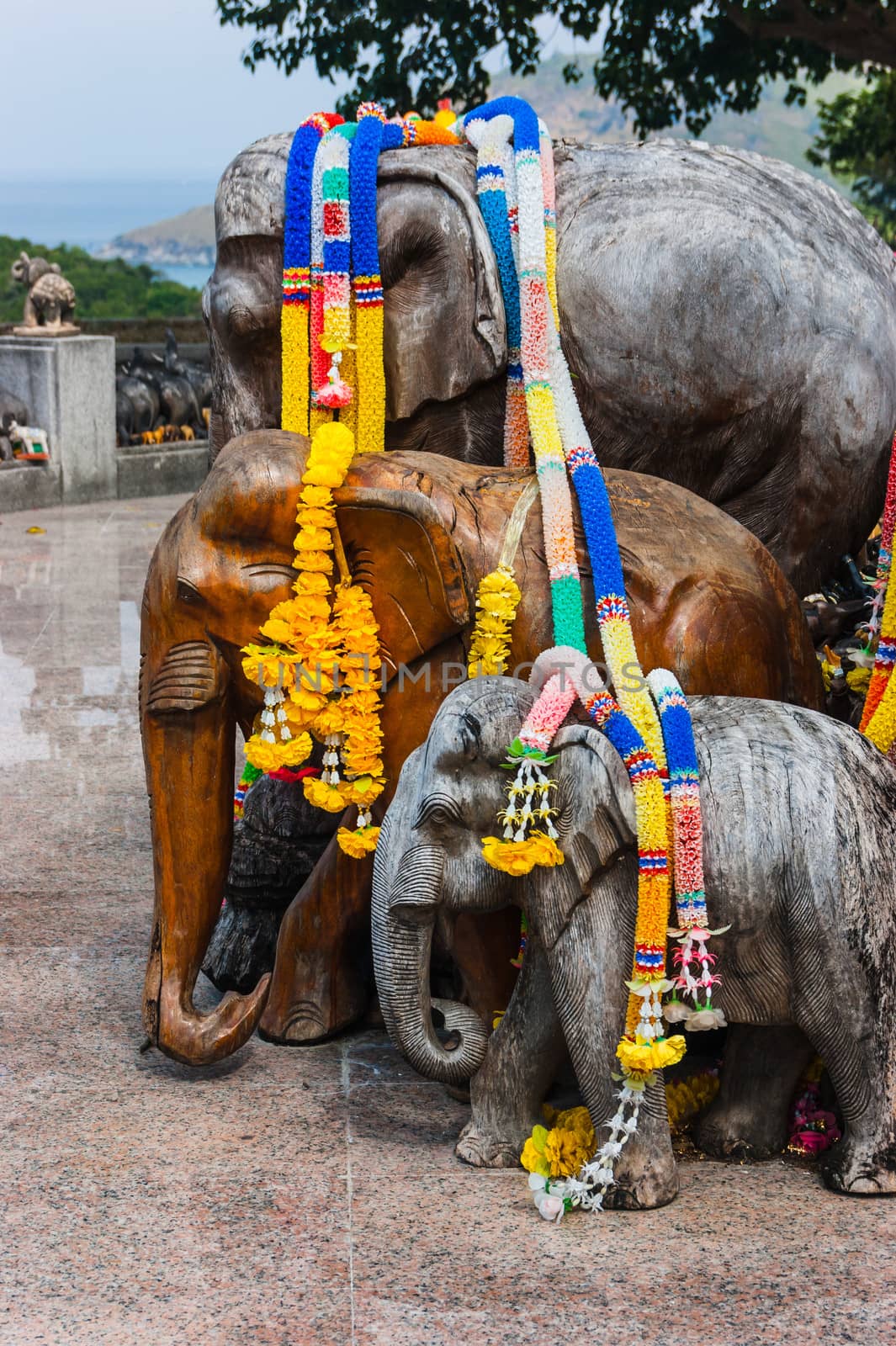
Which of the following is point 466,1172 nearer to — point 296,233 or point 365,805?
point 365,805

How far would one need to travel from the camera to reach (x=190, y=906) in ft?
11.5

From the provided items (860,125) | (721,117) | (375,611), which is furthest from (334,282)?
(721,117)

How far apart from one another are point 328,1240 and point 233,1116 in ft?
1.83

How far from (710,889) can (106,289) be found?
20907 mm

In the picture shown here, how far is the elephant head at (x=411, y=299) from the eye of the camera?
154 inches

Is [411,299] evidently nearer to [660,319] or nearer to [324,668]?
[660,319]

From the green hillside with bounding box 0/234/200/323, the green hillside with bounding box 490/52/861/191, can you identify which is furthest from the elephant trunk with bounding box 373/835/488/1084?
the green hillside with bounding box 490/52/861/191

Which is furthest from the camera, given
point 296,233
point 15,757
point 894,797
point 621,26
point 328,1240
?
point 621,26

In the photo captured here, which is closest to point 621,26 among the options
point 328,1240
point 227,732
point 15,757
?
point 15,757

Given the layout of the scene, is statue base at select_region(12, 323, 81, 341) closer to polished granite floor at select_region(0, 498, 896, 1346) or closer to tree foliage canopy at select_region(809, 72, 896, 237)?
tree foliage canopy at select_region(809, 72, 896, 237)

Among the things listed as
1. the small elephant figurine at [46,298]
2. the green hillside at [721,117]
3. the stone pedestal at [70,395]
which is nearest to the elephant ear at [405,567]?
the stone pedestal at [70,395]

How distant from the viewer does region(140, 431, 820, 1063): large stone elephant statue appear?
11.0ft

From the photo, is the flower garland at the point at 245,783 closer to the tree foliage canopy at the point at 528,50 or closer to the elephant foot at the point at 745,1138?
the elephant foot at the point at 745,1138

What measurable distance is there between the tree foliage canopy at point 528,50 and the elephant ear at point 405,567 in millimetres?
10160
